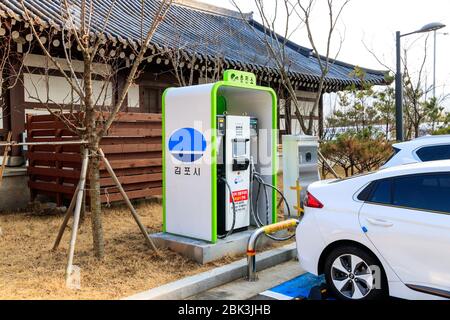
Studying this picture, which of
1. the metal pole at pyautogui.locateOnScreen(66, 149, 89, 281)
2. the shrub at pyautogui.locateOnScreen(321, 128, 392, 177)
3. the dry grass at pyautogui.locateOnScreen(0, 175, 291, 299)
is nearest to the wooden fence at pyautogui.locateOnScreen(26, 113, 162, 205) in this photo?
the dry grass at pyautogui.locateOnScreen(0, 175, 291, 299)

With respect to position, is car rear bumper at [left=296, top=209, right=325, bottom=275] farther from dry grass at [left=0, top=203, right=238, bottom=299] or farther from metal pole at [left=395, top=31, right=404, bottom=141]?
metal pole at [left=395, top=31, right=404, bottom=141]

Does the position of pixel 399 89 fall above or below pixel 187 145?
above

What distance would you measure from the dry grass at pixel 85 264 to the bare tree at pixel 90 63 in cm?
46

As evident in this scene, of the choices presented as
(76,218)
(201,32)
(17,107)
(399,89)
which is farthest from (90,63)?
(201,32)

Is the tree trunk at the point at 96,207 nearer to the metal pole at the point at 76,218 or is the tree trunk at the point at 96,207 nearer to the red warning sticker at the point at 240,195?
the metal pole at the point at 76,218

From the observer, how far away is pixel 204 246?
5535 millimetres

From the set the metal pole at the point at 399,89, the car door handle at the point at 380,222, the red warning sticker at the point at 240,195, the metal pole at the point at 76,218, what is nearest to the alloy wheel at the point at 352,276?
the car door handle at the point at 380,222

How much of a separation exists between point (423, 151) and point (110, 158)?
5.41 metres

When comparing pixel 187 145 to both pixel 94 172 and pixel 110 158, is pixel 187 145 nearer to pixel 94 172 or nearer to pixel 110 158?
pixel 94 172

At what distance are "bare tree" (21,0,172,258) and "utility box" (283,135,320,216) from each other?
298cm

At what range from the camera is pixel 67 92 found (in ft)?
32.0

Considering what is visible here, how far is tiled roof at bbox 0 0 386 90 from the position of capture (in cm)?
927

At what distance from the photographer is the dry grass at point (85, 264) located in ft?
14.6

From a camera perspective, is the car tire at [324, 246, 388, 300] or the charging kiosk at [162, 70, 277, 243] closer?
the car tire at [324, 246, 388, 300]
